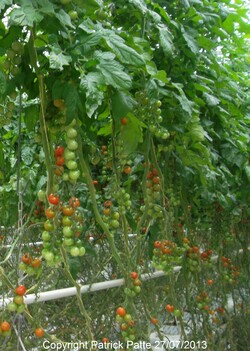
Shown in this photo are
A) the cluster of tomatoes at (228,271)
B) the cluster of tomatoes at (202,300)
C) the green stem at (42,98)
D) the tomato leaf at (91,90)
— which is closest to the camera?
the tomato leaf at (91,90)

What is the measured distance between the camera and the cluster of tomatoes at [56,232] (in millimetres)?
911

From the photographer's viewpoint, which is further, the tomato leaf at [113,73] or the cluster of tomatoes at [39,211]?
the cluster of tomatoes at [39,211]

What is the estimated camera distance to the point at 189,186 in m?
1.84

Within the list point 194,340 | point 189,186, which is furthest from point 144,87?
point 194,340

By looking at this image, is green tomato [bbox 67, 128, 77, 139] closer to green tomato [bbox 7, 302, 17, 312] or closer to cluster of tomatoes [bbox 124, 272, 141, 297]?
green tomato [bbox 7, 302, 17, 312]

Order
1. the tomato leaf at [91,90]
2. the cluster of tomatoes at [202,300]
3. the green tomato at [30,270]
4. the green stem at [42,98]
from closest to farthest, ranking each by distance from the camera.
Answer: the tomato leaf at [91,90], the green stem at [42,98], the green tomato at [30,270], the cluster of tomatoes at [202,300]

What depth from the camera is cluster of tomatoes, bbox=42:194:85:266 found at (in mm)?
911

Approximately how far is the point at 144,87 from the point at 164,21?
1.11ft

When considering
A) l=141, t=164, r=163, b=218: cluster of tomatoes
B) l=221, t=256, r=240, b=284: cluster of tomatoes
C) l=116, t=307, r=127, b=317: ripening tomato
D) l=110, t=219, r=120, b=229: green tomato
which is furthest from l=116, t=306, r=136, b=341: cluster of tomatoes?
l=221, t=256, r=240, b=284: cluster of tomatoes

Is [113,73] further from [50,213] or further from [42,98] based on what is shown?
[50,213]

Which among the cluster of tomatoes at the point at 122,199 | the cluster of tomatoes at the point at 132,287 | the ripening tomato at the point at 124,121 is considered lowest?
the cluster of tomatoes at the point at 132,287

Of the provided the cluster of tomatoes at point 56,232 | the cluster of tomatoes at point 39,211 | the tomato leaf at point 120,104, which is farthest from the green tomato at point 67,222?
the cluster of tomatoes at point 39,211

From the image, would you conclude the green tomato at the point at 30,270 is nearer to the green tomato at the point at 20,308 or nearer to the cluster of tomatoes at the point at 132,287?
the green tomato at the point at 20,308

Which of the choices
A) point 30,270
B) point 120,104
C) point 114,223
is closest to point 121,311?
point 114,223
